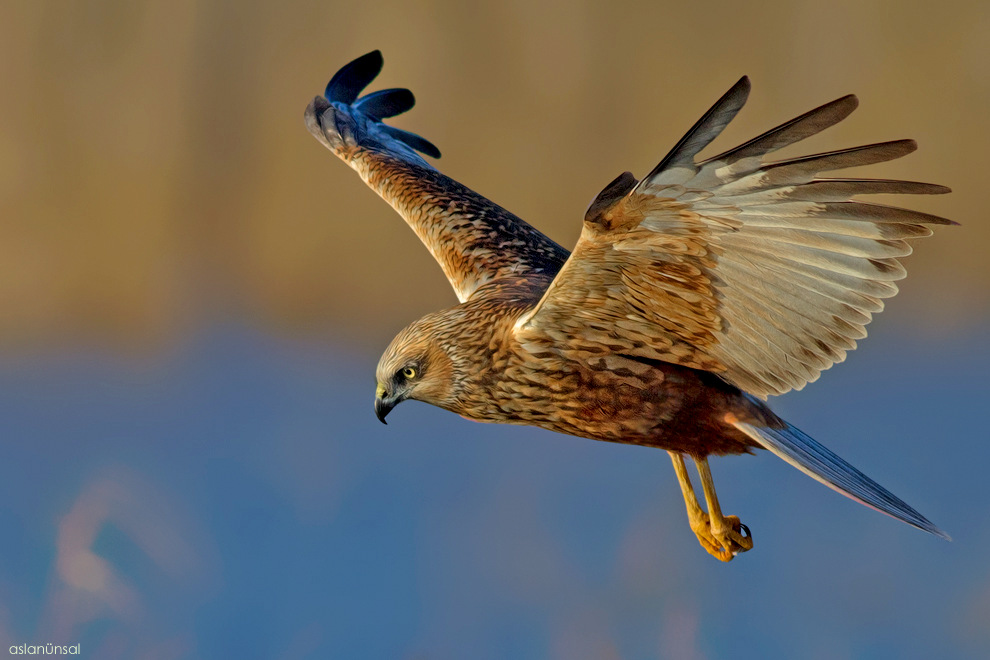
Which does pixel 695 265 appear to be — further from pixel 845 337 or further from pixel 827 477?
pixel 827 477

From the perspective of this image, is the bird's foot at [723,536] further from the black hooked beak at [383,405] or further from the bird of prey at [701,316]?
the black hooked beak at [383,405]

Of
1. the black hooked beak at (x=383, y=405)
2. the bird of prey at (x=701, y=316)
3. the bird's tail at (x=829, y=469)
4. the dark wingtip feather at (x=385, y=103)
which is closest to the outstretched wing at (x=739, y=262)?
the bird of prey at (x=701, y=316)

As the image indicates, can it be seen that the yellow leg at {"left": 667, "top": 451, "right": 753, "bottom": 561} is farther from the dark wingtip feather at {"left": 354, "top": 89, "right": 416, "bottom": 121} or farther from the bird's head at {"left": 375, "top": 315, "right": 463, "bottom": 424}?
the dark wingtip feather at {"left": 354, "top": 89, "right": 416, "bottom": 121}

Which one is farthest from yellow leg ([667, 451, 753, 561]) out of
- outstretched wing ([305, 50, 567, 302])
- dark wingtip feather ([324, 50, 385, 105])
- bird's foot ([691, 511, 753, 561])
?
dark wingtip feather ([324, 50, 385, 105])

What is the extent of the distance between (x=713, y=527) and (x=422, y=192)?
152 centimetres

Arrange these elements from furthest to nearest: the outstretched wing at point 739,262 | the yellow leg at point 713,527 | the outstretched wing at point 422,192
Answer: the outstretched wing at point 422,192, the yellow leg at point 713,527, the outstretched wing at point 739,262

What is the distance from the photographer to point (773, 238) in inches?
82.8

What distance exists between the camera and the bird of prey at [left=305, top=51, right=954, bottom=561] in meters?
1.99

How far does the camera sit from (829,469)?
2361 mm

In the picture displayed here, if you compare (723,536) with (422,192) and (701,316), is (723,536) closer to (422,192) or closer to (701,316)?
(701,316)

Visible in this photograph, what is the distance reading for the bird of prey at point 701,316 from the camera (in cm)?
199

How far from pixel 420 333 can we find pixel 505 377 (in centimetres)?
25

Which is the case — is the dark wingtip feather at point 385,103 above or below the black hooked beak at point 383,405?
above

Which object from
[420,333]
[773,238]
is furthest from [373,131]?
[773,238]
